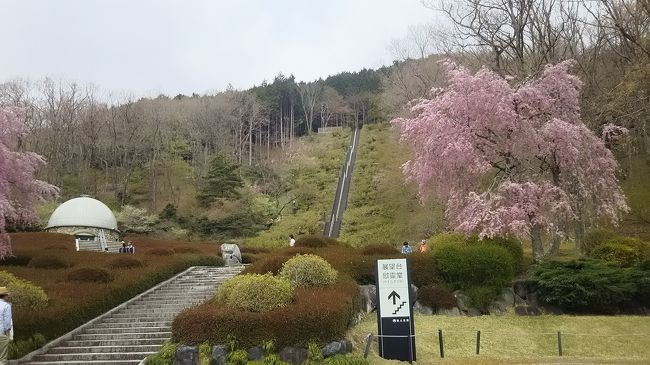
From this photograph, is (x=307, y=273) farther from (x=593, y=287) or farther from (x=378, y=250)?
(x=593, y=287)

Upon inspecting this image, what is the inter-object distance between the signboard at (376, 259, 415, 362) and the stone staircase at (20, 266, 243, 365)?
578 cm

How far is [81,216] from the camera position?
133 feet

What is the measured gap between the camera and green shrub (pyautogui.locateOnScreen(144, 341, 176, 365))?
1237cm

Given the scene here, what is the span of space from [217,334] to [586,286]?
36.3 feet

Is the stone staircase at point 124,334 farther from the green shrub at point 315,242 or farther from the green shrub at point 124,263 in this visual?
the green shrub at point 315,242

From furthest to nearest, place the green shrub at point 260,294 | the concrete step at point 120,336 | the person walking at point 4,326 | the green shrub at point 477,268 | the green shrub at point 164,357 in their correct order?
the green shrub at point 477,268 → the concrete step at point 120,336 → the green shrub at point 260,294 → the green shrub at point 164,357 → the person walking at point 4,326

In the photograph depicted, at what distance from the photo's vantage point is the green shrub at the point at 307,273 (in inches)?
595

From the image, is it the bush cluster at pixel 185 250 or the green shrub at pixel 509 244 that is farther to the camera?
the bush cluster at pixel 185 250

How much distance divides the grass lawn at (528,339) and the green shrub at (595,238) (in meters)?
5.98

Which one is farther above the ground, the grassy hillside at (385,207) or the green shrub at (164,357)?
the grassy hillside at (385,207)

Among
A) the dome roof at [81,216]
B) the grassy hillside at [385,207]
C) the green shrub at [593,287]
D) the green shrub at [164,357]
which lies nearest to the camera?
the green shrub at [164,357]

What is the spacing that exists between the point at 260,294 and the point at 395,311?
319 centimetres

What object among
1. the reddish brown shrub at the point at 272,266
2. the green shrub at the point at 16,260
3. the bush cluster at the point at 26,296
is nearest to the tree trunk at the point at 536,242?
the reddish brown shrub at the point at 272,266

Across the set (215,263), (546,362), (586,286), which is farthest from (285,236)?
(546,362)
